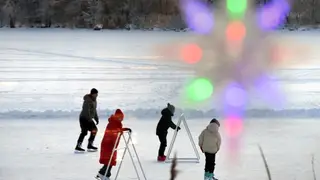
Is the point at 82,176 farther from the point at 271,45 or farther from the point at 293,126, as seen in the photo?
the point at 271,45

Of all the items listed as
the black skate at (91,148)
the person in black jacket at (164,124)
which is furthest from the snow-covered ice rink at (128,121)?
Result: the person in black jacket at (164,124)

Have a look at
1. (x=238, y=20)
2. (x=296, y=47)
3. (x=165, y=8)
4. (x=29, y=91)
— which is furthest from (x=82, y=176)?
(x=165, y=8)

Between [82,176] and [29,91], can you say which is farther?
[29,91]

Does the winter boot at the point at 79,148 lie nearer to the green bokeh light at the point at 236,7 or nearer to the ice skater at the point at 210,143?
the ice skater at the point at 210,143

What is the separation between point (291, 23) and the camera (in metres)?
61.8

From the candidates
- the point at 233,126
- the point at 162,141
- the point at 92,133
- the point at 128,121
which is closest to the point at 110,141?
the point at 162,141

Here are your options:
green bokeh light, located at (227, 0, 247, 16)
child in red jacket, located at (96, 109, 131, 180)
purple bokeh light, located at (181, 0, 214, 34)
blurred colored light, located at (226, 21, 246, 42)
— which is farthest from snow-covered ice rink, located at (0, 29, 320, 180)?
green bokeh light, located at (227, 0, 247, 16)

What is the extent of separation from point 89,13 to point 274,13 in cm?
2505

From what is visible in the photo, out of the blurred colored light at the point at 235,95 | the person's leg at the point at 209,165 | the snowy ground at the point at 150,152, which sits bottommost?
the blurred colored light at the point at 235,95

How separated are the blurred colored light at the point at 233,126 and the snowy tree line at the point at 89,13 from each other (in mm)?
52463

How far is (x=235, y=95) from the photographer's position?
57.5 ft

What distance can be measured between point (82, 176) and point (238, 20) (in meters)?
53.6

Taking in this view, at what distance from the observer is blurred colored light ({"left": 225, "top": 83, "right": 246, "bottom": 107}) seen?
16.0 metres

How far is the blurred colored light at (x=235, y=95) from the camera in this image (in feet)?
52.4
